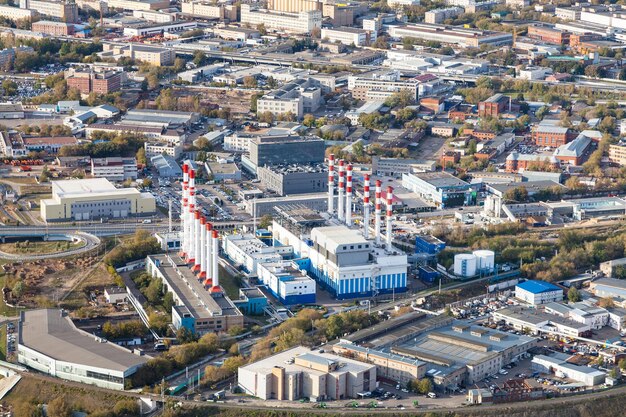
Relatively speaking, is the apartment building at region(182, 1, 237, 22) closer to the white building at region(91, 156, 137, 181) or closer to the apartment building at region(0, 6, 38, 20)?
the apartment building at region(0, 6, 38, 20)

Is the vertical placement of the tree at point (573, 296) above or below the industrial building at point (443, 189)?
below

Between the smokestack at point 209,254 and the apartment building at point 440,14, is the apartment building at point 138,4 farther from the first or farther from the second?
the smokestack at point 209,254

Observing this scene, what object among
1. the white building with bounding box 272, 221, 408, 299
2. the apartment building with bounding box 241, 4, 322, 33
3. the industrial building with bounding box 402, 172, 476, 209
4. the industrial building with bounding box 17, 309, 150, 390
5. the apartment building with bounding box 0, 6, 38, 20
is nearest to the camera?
the industrial building with bounding box 17, 309, 150, 390

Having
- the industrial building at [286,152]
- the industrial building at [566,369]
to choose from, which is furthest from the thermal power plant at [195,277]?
the industrial building at [286,152]

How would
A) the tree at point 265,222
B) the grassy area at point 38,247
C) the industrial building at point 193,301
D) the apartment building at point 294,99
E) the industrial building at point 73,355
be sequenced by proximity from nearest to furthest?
the industrial building at point 73,355
the industrial building at point 193,301
the grassy area at point 38,247
the tree at point 265,222
the apartment building at point 294,99

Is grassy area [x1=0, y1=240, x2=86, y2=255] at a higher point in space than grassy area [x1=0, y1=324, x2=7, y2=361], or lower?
higher

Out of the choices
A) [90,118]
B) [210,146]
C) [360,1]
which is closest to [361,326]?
[210,146]

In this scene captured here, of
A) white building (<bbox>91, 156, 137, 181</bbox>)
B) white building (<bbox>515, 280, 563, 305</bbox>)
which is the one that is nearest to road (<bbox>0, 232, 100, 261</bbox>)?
white building (<bbox>91, 156, 137, 181</bbox>)
